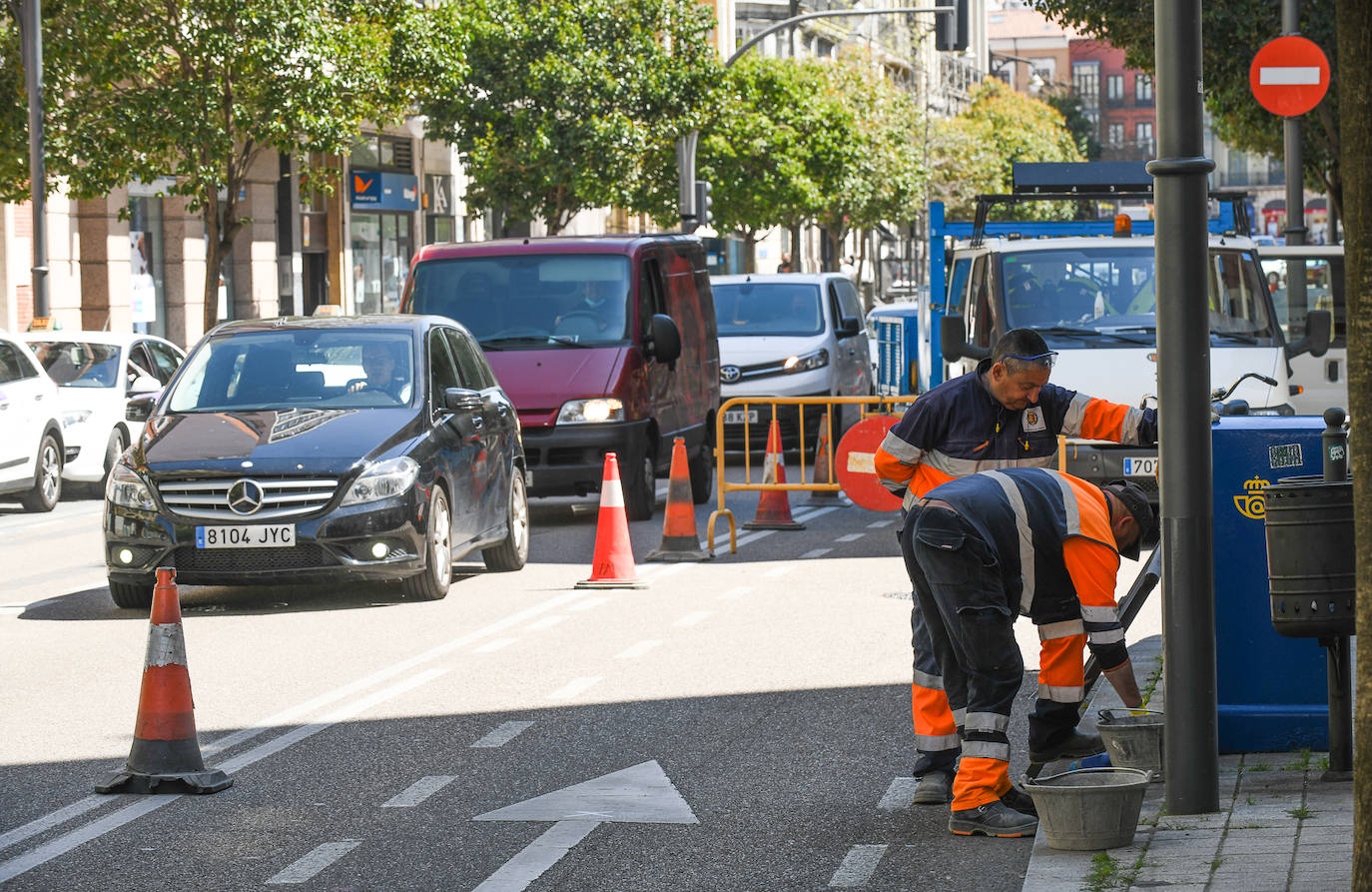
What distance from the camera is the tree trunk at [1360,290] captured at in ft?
13.7

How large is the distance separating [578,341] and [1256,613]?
1004 centimetres

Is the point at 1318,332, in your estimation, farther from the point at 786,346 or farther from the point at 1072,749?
the point at 786,346

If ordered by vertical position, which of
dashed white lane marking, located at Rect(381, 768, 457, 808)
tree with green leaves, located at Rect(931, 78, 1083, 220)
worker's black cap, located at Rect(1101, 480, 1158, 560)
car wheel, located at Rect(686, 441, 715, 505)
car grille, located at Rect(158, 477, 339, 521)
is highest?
tree with green leaves, located at Rect(931, 78, 1083, 220)

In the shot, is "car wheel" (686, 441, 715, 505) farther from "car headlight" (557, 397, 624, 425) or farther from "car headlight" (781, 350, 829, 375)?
"car headlight" (781, 350, 829, 375)

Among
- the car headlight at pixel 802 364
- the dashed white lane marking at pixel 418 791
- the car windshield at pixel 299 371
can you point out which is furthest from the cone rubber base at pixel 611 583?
the car headlight at pixel 802 364

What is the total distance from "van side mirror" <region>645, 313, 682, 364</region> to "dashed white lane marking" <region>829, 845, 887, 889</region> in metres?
10.2

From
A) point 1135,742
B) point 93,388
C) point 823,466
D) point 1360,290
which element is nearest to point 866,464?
point 823,466

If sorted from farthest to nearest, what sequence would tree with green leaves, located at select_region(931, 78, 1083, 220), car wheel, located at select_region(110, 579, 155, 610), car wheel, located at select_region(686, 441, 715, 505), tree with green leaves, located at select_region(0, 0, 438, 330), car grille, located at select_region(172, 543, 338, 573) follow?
tree with green leaves, located at select_region(931, 78, 1083, 220)
tree with green leaves, located at select_region(0, 0, 438, 330)
car wheel, located at select_region(686, 441, 715, 505)
car wheel, located at select_region(110, 579, 155, 610)
car grille, located at select_region(172, 543, 338, 573)

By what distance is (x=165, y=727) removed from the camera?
7.33 m

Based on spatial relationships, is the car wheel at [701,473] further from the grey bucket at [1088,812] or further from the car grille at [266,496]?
the grey bucket at [1088,812]

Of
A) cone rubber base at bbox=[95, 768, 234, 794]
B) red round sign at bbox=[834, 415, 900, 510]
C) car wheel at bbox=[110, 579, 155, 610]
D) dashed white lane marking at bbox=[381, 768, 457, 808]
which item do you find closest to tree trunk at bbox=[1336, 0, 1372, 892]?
dashed white lane marking at bbox=[381, 768, 457, 808]

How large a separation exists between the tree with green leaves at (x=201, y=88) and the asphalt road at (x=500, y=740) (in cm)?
1358

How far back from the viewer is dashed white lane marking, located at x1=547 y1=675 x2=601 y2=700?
913 centimetres

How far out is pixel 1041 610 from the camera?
6.60m
